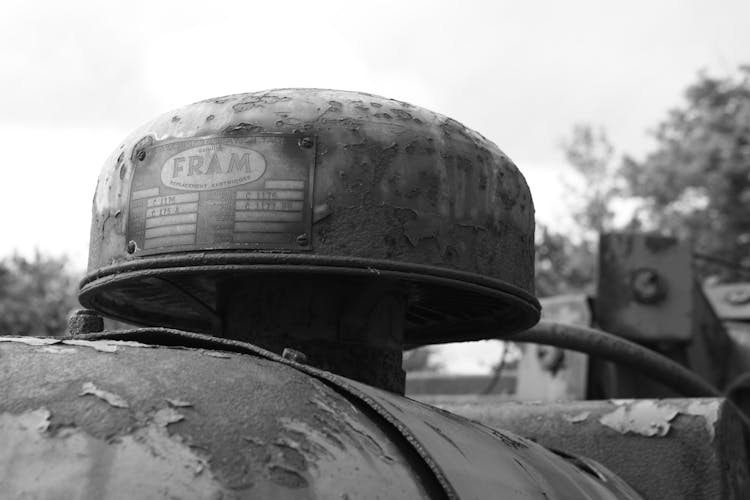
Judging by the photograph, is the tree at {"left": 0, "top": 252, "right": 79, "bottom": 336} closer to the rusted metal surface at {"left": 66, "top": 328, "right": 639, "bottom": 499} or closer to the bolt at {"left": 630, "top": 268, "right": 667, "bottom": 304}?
the bolt at {"left": 630, "top": 268, "right": 667, "bottom": 304}

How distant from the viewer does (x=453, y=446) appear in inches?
69.3

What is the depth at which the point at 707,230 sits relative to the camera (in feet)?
78.6

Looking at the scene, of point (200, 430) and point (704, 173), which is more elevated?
point (704, 173)

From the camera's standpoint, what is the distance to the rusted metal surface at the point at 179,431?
52.9 inches

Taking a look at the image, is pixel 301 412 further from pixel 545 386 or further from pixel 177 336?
pixel 545 386

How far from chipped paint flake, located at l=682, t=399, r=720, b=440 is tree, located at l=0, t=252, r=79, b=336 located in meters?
11.4

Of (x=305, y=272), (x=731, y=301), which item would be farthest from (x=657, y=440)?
(x=731, y=301)

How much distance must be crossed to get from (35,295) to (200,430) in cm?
1993

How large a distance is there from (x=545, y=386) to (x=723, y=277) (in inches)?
514

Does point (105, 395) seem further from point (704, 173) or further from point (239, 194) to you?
point (704, 173)

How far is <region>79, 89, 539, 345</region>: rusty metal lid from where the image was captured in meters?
2.12

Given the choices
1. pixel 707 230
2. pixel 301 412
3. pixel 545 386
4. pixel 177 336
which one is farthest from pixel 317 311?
pixel 707 230

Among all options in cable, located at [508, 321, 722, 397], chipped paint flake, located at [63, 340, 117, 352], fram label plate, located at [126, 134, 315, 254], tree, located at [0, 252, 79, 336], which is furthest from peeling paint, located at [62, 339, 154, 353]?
tree, located at [0, 252, 79, 336]

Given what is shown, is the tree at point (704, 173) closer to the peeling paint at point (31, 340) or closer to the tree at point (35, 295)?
the tree at point (35, 295)
